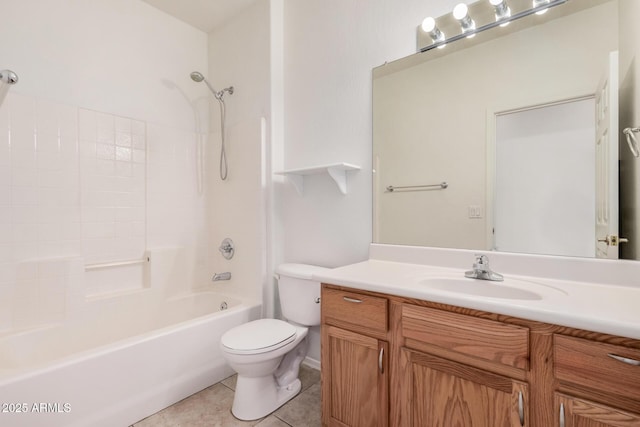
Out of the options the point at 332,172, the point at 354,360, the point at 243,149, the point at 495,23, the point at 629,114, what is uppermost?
the point at 495,23

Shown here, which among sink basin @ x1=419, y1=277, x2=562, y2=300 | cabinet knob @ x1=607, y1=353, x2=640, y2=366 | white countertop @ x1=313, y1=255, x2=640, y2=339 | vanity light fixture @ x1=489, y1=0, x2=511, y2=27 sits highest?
vanity light fixture @ x1=489, y1=0, x2=511, y2=27

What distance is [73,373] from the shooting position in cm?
130

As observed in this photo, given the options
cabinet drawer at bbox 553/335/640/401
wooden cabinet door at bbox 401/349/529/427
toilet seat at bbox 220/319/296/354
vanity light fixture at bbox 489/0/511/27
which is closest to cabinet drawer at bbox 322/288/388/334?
wooden cabinet door at bbox 401/349/529/427

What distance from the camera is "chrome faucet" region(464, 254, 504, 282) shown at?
1236 mm

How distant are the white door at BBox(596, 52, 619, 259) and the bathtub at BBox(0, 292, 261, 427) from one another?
190 centimetres

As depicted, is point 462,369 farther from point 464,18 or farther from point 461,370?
point 464,18

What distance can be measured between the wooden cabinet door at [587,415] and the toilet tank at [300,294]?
115 centimetres

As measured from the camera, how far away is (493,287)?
1.20m

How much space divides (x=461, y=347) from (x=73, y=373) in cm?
160

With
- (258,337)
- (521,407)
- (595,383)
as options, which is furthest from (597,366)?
(258,337)

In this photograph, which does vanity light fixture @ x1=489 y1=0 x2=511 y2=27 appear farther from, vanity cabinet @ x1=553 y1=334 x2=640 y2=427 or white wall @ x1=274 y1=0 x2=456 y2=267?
vanity cabinet @ x1=553 y1=334 x2=640 y2=427

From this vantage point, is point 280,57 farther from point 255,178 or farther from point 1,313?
point 1,313

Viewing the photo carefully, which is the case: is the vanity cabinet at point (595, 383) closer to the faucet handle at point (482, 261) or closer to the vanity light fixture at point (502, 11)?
the faucet handle at point (482, 261)

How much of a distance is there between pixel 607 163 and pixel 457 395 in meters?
1.04
